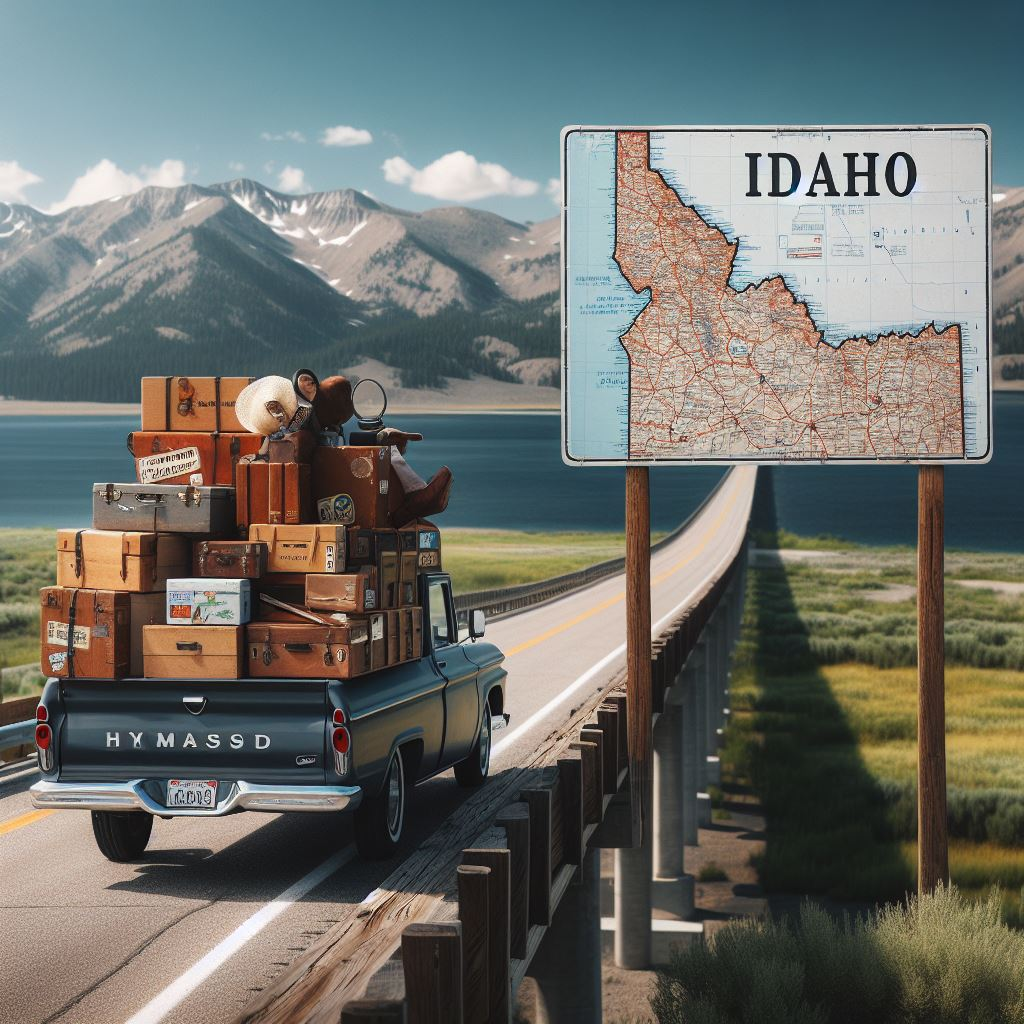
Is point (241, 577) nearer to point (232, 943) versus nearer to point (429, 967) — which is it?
point (232, 943)

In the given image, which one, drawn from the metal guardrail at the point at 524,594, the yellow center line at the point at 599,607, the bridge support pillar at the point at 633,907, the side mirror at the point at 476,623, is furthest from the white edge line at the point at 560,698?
the metal guardrail at the point at 524,594

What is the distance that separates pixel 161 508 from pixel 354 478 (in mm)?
1293

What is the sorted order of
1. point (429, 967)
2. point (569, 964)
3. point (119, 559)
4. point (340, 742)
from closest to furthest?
point (429, 967), point (340, 742), point (119, 559), point (569, 964)

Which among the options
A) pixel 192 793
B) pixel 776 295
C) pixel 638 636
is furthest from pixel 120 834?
pixel 776 295

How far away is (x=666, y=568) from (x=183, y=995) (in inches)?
1782

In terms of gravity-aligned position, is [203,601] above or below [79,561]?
below

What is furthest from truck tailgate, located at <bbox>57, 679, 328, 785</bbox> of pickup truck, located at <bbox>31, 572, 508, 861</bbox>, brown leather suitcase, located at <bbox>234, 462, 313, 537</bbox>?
brown leather suitcase, located at <bbox>234, 462, 313, 537</bbox>

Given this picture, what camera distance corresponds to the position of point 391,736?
913 cm

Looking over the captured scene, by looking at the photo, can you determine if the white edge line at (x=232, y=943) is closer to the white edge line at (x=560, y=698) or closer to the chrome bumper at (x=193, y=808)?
the chrome bumper at (x=193, y=808)

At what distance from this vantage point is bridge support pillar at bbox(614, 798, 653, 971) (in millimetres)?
17609

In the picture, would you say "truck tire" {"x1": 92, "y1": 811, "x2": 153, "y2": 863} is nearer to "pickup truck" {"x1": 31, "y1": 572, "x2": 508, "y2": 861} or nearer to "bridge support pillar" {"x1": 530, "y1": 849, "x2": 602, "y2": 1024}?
"pickup truck" {"x1": 31, "y1": 572, "x2": 508, "y2": 861}

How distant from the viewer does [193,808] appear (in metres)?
8.44

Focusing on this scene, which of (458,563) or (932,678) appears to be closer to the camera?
(932,678)

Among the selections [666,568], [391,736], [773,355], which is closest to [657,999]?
[391,736]
